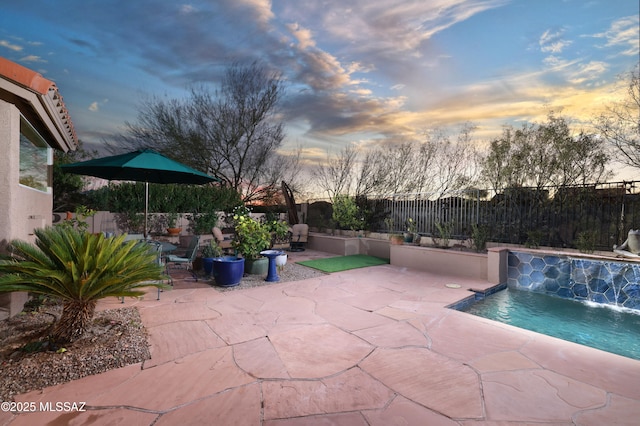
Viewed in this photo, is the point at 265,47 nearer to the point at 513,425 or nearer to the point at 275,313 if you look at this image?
the point at 275,313

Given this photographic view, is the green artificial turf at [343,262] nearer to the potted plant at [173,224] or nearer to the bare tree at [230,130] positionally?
the potted plant at [173,224]

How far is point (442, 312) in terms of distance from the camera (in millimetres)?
4141

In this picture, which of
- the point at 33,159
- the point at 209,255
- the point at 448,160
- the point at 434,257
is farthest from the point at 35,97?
the point at 448,160

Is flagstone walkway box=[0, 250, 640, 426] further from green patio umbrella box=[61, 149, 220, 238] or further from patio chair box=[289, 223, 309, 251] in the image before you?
patio chair box=[289, 223, 309, 251]

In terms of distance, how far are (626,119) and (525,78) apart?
288 centimetres

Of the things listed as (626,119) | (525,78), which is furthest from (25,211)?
(626,119)

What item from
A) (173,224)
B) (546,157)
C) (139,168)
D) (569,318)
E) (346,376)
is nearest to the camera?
(346,376)

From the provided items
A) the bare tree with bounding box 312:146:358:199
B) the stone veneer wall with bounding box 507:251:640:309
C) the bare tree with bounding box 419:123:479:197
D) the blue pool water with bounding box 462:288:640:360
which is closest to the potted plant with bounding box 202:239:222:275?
the blue pool water with bounding box 462:288:640:360

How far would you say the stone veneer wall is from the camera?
4855mm

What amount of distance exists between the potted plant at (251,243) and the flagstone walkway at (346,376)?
2.17 meters

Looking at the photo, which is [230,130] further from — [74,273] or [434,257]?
[74,273]

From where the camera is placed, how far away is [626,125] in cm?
729

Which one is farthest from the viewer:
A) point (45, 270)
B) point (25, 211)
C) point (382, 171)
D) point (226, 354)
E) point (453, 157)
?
point (382, 171)

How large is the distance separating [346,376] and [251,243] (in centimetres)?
418
